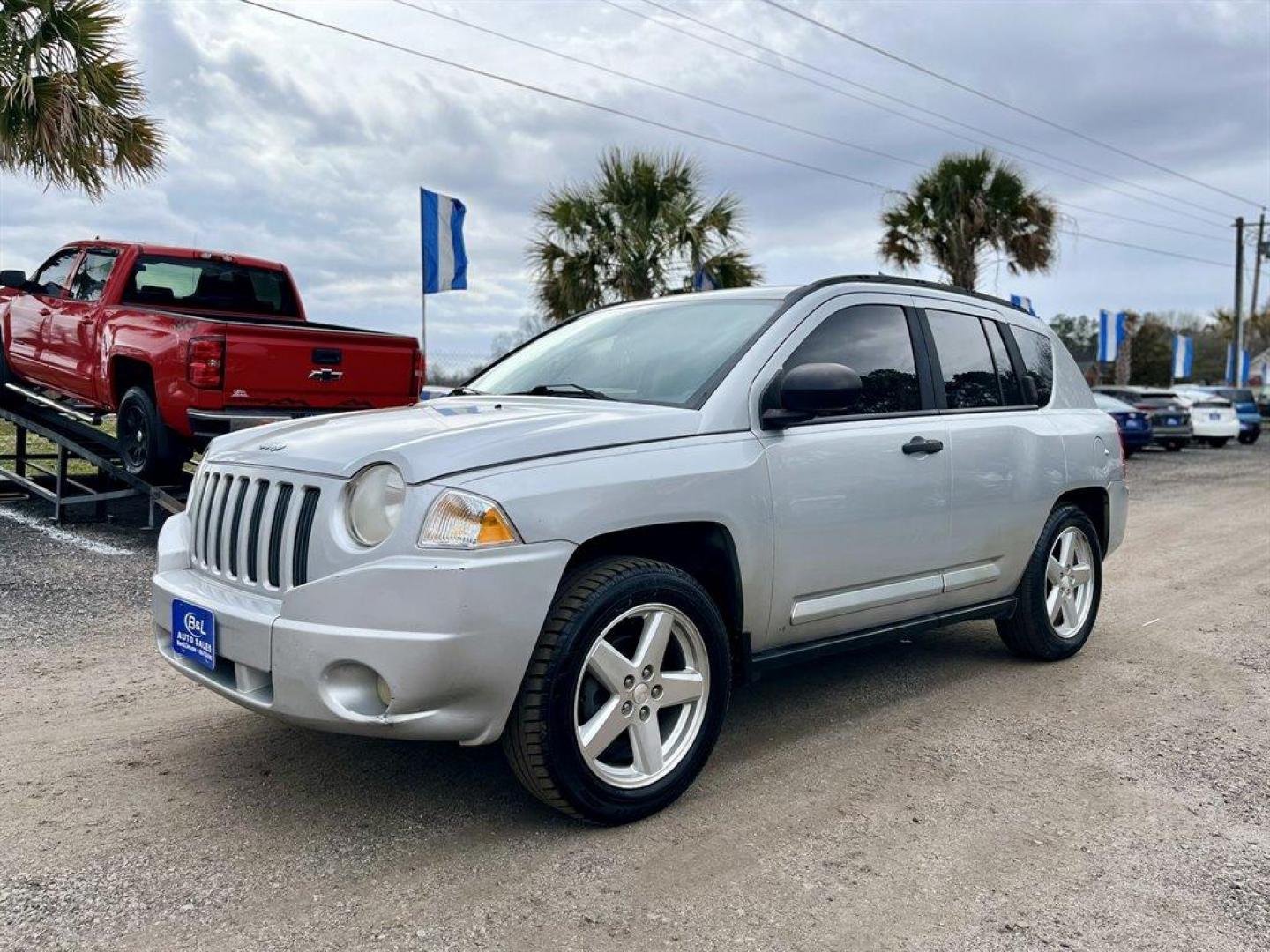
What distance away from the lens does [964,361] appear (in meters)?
4.97

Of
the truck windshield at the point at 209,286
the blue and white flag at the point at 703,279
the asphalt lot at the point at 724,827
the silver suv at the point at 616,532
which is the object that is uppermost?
the blue and white flag at the point at 703,279

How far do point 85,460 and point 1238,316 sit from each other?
43.3m

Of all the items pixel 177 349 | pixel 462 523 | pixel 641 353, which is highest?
pixel 177 349

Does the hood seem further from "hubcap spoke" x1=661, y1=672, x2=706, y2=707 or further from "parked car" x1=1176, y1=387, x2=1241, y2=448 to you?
"parked car" x1=1176, y1=387, x2=1241, y2=448

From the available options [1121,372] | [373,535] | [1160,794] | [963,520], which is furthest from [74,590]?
[1121,372]

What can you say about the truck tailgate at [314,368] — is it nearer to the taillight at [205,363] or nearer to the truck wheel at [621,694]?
the taillight at [205,363]

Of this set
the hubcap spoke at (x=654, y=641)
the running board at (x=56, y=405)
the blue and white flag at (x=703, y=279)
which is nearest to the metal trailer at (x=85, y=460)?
the running board at (x=56, y=405)

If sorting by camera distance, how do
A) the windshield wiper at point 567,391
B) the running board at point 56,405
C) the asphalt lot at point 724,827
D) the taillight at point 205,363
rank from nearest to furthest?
the asphalt lot at point 724,827, the windshield wiper at point 567,391, the taillight at point 205,363, the running board at point 56,405

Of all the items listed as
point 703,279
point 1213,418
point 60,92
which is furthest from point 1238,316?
point 60,92

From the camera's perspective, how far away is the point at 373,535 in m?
3.16

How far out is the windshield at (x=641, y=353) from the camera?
4.00 metres

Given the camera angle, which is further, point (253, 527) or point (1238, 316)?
point (1238, 316)

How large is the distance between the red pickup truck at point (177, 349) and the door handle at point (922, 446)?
485 cm

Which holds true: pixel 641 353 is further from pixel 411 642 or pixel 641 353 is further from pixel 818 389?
pixel 411 642
